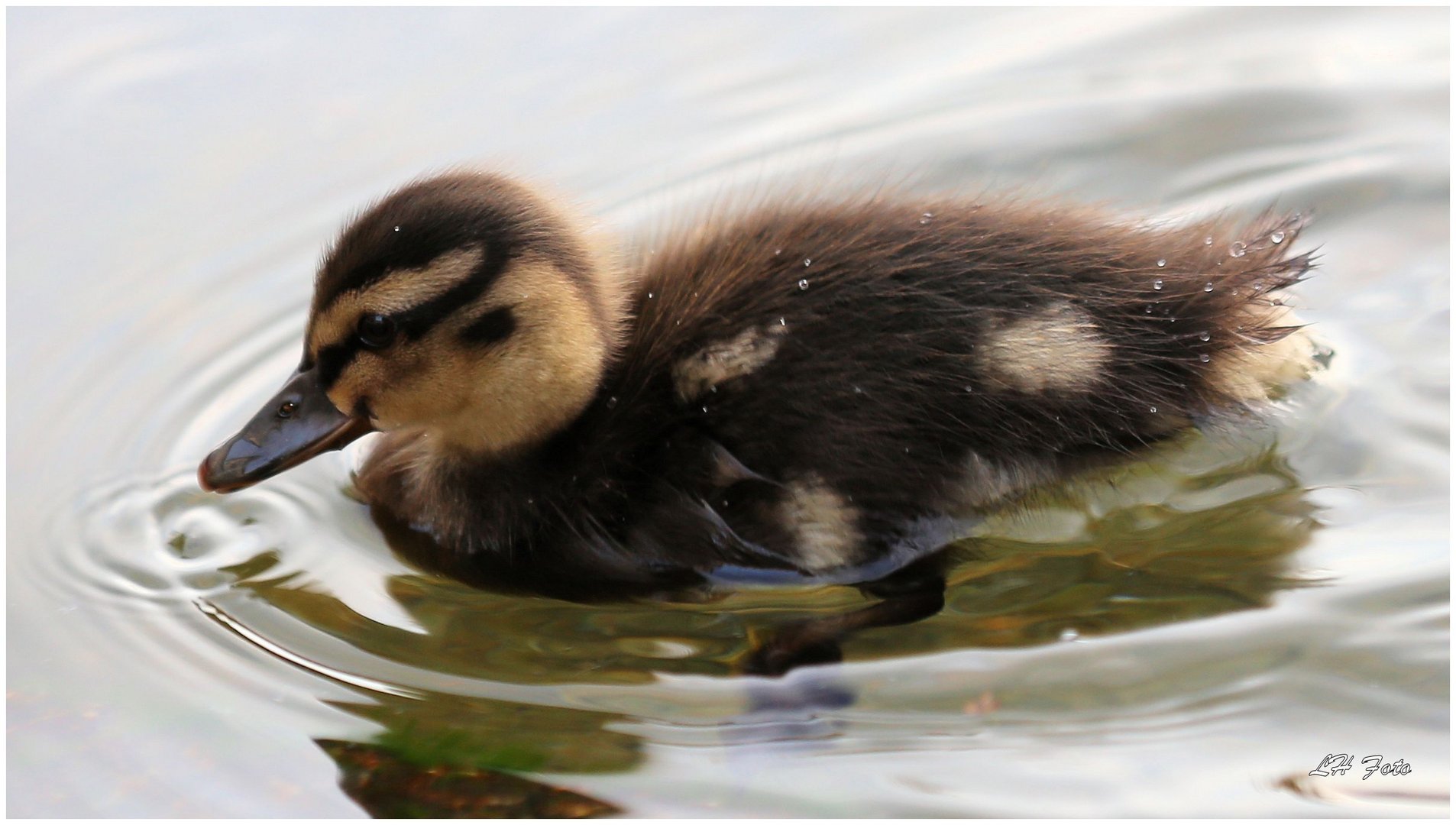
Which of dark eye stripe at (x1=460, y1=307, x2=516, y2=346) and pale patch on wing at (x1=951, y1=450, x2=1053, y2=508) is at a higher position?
dark eye stripe at (x1=460, y1=307, x2=516, y2=346)

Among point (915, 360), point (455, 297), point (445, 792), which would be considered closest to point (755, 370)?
point (915, 360)

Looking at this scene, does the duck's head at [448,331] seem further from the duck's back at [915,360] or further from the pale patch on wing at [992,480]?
the pale patch on wing at [992,480]

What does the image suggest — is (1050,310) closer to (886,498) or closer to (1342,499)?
(886,498)

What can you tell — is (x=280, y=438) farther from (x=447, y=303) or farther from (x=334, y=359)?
(x=447, y=303)

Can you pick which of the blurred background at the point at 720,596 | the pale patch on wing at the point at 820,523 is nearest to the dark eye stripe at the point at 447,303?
the blurred background at the point at 720,596

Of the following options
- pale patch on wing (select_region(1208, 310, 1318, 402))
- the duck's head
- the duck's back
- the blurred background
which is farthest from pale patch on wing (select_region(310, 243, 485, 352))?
pale patch on wing (select_region(1208, 310, 1318, 402))

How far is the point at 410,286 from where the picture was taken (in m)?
2.51

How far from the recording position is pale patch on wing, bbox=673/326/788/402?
252 cm

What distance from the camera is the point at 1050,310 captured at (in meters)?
2.54

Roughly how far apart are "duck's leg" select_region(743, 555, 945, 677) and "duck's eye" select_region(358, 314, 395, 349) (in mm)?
726

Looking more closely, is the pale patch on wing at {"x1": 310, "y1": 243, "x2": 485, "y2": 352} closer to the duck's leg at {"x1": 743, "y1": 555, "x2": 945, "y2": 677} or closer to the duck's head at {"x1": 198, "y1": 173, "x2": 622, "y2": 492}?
the duck's head at {"x1": 198, "y1": 173, "x2": 622, "y2": 492}

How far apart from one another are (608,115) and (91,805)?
217cm

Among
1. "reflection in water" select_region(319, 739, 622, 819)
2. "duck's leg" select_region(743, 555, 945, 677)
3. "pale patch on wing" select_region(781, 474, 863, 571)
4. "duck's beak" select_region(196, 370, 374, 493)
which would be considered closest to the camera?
"reflection in water" select_region(319, 739, 622, 819)

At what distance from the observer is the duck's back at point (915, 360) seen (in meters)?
2.52
